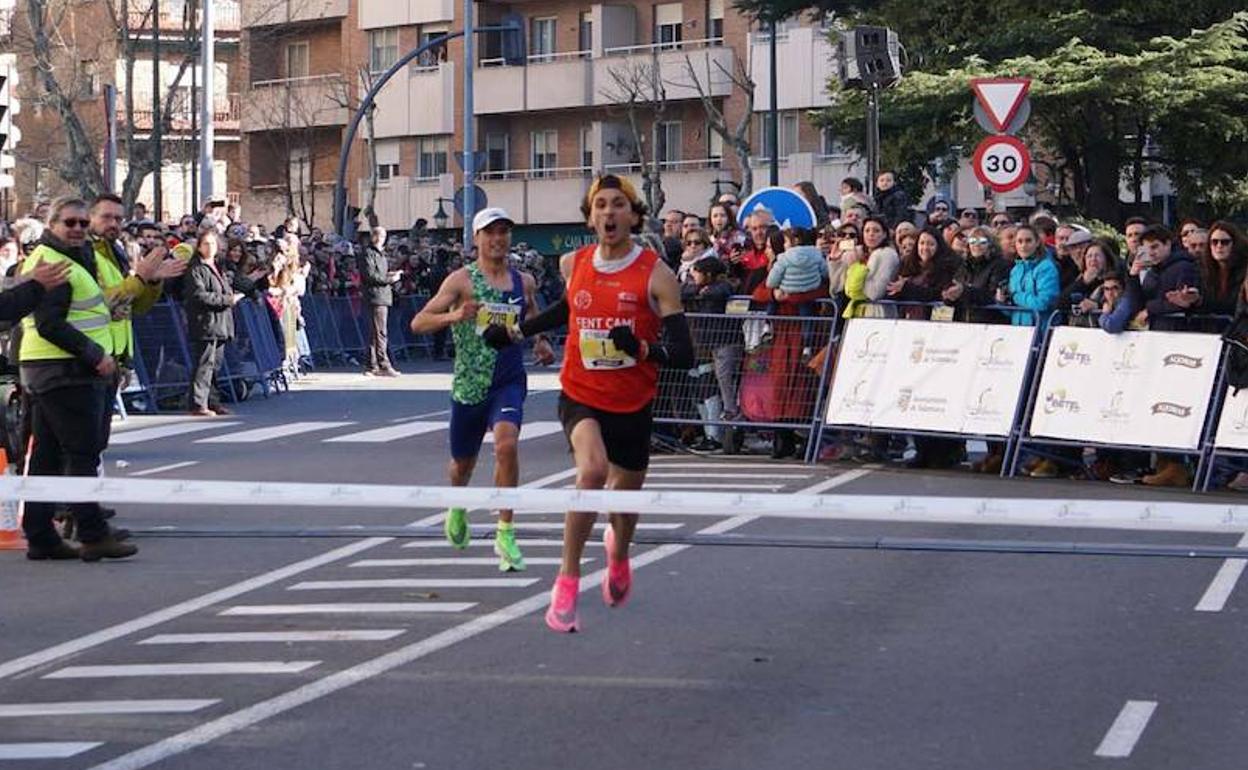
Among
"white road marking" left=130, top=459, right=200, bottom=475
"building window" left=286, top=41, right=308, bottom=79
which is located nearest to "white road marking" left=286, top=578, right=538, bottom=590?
"white road marking" left=130, top=459, right=200, bottom=475

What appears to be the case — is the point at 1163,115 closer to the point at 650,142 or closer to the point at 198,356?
the point at 198,356

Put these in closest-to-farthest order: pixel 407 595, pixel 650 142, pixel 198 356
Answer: pixel 407 595 → pixel 198 356 → pixel 650 142

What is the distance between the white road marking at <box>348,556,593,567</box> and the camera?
1312 cm

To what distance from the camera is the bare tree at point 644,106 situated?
219 feet

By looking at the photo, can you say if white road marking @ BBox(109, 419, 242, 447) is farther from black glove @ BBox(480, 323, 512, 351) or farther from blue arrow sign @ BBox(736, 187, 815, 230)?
black glove @ BBox(480, 323, 512, 351)

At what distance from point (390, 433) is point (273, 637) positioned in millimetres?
12531

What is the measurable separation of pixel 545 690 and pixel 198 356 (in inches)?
666

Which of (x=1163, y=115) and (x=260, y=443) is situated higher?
(x=1163, y=115)

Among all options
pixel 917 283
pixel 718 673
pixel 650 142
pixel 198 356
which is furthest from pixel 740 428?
pixel 650 142

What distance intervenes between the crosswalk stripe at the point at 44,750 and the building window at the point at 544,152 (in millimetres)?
64370

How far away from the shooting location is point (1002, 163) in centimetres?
2252

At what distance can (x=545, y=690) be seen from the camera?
941 cm

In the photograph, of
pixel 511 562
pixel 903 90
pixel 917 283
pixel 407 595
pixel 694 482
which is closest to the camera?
pixel 407 595

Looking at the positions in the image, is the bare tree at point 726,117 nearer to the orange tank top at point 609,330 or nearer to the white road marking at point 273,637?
the orange tank top at point 609,330
